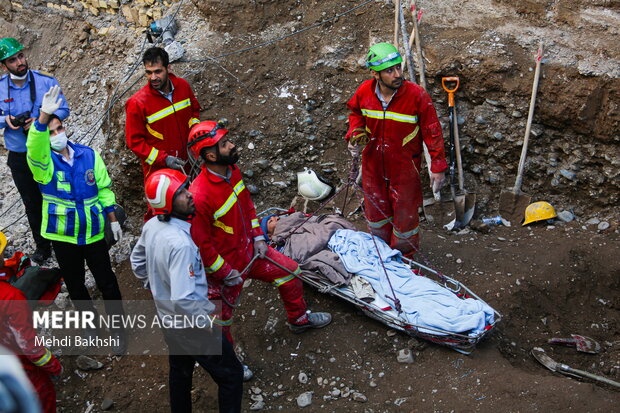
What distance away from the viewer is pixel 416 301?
A: 4.57 meters

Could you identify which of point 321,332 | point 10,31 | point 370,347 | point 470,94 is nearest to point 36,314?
point 321,332

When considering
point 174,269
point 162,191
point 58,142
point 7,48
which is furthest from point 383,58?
point 7,48

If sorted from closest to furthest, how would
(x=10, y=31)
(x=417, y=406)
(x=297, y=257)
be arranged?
(x=417, y=406) → (x=297, y=257) → (x=10, y=31)

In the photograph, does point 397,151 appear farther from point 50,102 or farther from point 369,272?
point 50,102

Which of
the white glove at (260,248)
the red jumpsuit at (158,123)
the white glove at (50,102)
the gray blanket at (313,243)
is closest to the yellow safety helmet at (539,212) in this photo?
the gray blanket at (313,243)

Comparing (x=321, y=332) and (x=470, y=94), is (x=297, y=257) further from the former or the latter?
(x=470, y=94)

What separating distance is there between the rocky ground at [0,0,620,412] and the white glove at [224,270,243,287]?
0.98 meters

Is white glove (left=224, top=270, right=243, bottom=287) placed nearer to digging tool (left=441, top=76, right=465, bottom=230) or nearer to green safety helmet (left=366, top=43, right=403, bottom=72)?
green safety helmet (left=366, top=43, right=403, bottom=72)

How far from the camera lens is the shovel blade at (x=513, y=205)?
242 inches

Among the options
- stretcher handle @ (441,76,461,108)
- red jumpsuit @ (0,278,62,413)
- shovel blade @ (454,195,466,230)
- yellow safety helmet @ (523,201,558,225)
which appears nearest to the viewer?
red jumpsuit @ (0,278,62,413)

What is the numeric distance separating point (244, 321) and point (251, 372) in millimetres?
662

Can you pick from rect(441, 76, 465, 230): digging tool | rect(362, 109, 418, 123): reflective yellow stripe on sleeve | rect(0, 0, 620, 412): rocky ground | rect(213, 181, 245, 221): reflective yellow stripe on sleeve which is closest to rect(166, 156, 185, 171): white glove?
rect(213, 181, 245, 221): reflective yellow stripe on sleeve

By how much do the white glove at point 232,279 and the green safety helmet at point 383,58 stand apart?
1974 mm

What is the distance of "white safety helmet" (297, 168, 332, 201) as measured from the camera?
21.1 ft
